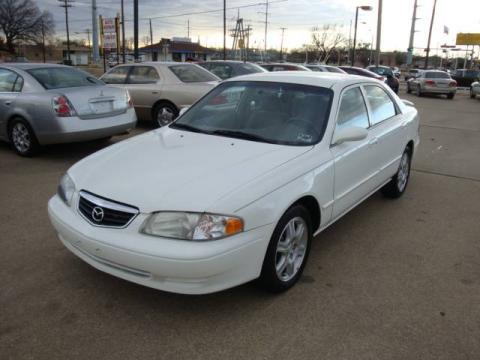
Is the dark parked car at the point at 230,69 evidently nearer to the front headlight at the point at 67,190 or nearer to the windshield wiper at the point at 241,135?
the windshield wiper at the point at 241,135

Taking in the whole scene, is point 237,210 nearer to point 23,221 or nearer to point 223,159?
point 223,159

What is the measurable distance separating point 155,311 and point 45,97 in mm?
4890

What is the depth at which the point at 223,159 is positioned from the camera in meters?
3.28

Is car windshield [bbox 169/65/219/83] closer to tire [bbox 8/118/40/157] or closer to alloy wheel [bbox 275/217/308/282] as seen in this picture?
tire [bbox 8/118/40/157]

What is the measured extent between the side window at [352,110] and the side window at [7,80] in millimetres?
5604

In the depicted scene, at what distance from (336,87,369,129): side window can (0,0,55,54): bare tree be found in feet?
258

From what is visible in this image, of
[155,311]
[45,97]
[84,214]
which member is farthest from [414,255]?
[45,97]

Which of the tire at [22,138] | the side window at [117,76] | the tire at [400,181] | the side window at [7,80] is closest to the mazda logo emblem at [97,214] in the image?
the tire at [400,181]

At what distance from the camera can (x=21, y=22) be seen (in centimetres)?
7500

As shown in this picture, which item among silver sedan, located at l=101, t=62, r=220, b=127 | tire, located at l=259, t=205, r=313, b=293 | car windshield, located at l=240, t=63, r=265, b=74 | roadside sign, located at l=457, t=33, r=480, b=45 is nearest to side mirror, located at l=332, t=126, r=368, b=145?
tire, located at l=259, t=205, r=313, b=293

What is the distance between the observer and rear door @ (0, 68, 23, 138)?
23.6 feet

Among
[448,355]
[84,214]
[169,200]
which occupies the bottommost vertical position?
[448,355]

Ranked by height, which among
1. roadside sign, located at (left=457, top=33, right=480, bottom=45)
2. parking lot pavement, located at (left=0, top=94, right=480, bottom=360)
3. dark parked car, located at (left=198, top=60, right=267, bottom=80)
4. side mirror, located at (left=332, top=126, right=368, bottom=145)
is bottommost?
parking lot pavement, located at (left=0, top=94, right=480, bottom=360)

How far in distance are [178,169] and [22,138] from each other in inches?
201
